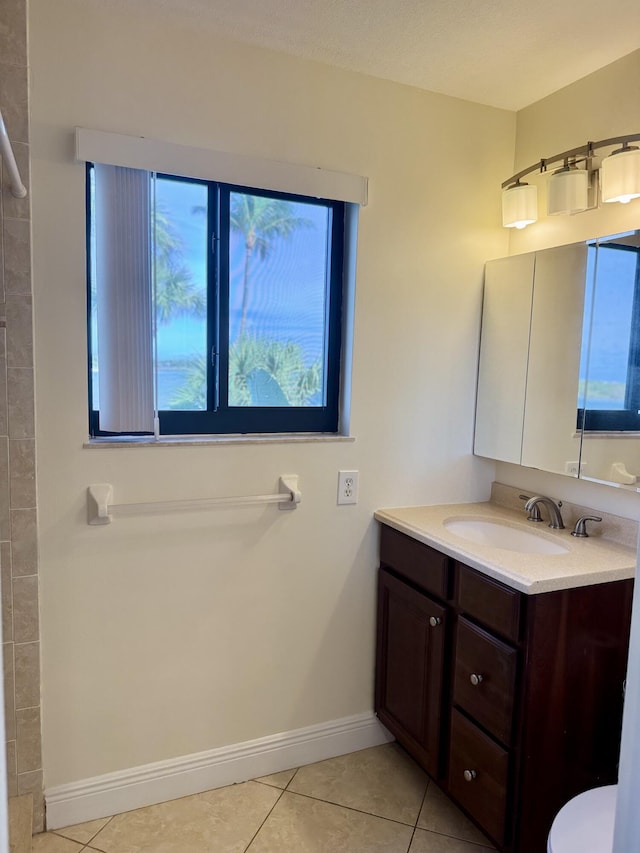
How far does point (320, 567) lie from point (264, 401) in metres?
0.61

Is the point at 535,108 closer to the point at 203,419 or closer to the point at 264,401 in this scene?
the point at 264,401

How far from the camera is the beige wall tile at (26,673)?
1699 millimetres

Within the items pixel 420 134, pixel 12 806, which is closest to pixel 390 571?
pixel 12 806

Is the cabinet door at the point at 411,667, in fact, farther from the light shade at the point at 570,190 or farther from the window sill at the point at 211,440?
the light shade at the point at 570,190

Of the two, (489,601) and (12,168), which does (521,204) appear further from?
(12,168)

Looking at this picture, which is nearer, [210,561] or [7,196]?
[7,196]

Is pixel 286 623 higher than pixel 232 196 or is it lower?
lower

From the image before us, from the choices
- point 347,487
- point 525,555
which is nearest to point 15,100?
point 347,487

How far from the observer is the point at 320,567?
210 cm

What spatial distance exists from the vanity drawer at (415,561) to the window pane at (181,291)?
2.73 ft

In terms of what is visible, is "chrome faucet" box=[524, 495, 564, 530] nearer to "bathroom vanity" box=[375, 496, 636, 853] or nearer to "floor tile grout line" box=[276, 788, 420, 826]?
"bathroom vanity" box=[375, 496, 636, 853]

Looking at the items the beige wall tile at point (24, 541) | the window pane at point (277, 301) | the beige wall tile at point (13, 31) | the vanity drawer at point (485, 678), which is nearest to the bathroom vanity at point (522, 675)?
the vanity drawer at point (485, 678)

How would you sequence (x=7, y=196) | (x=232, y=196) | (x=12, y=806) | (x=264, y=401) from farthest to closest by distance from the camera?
(x=264, y=401), (x=232, y=196), (x=12, y=806), (x=7, y=196)

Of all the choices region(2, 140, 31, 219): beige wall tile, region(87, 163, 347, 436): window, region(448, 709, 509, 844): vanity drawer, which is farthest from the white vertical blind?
region(448, 709, 509, 844): vanity drawer
